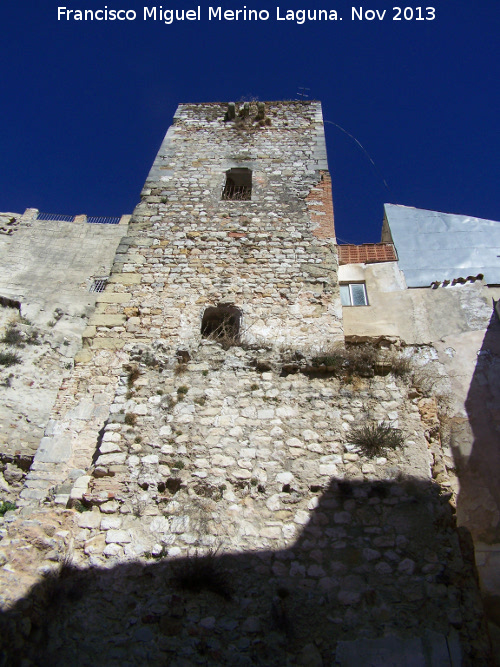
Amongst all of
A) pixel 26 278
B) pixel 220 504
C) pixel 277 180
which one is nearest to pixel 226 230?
pixel 277 180

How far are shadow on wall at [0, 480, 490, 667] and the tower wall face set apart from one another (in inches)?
115

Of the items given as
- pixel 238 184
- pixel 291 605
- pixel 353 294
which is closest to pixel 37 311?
pixel 238 184

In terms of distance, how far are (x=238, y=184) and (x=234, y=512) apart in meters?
7.74

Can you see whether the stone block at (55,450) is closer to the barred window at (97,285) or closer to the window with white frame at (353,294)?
the window with white frame at (353,294)

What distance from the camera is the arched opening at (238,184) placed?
958 cm

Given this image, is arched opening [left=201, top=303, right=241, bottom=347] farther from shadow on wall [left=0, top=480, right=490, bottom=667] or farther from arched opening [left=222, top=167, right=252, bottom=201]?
shadow on wall [left=0, top=480, right=490, bottom=667]

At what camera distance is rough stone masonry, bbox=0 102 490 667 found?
11.6 feet

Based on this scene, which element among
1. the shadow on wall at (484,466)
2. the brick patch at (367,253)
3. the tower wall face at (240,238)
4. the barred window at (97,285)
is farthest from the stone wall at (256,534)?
the barred window at (97,285)

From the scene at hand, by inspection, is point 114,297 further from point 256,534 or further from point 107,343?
point 256,534

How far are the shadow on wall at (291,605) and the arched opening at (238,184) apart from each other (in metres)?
7.07

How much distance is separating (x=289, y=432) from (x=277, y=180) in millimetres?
6322

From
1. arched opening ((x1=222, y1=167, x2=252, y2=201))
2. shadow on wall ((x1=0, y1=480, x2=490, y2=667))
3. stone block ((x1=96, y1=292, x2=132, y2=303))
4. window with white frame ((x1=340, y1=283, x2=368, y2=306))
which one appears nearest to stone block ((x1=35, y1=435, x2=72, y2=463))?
shadow on wall ((x1=0, y1=480, x2=490, y2=667))

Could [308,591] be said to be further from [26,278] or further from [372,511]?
[26,278]

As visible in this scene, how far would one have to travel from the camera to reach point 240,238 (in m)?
8.52
